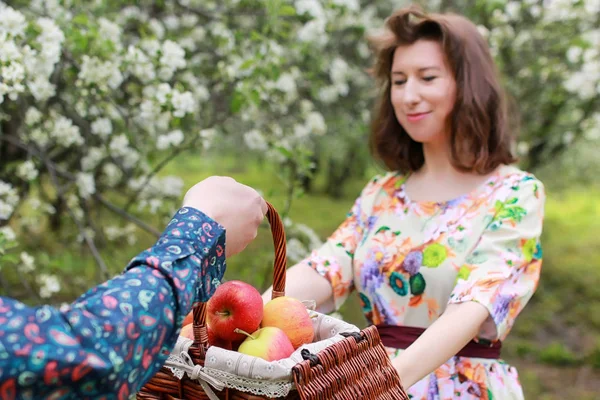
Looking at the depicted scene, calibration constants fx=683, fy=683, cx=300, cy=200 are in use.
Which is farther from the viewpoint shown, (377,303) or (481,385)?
(377,303)

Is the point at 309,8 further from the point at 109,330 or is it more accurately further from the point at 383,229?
the point at 109,330

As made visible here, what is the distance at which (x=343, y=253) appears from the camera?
211 cm

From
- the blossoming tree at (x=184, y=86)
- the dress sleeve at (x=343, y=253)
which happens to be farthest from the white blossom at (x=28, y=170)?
the dress sleeve at (x=343, y=253)

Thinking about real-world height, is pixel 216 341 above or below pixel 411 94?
below

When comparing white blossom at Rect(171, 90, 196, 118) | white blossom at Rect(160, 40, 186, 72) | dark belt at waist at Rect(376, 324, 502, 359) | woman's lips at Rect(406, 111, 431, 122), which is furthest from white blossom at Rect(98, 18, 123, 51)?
dark belt at waist at Rect(376, 324, 502, 359)

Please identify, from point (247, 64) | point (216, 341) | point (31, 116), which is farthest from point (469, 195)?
point (31, 116)

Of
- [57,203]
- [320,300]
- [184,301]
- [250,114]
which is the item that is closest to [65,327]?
[184,301]

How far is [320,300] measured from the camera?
6.63 feet

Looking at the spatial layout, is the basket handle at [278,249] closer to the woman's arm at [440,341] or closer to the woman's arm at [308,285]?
the woman's arm at [440,341]

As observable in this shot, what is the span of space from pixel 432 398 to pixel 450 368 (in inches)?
3.8

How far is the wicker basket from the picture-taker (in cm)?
109

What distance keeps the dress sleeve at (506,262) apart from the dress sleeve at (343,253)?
392 millimetres

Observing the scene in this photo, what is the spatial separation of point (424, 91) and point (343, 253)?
55cm

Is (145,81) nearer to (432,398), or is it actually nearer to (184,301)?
(432,398)
